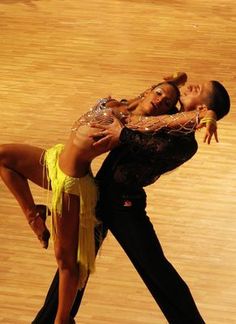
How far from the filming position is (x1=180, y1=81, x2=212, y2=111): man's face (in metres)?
Result: 3.37

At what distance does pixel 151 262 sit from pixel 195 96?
0.69m

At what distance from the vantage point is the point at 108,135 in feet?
11.1

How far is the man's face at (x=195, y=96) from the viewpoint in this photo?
11.1 ft

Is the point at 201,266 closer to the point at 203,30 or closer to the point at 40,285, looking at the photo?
the point at 40,285

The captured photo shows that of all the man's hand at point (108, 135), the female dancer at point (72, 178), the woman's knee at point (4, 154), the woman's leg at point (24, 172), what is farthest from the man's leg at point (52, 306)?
the man's hand at point (108, 135)

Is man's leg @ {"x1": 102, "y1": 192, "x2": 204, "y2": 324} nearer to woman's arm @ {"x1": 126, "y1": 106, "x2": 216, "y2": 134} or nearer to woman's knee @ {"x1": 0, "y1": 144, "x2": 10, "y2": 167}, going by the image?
woman's arm @ {"x1": 126, "y1": 106, "x2": 216, "y2": 134}

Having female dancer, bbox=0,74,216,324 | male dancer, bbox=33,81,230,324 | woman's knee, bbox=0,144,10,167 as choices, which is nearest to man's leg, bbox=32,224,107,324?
female dancer, bbox=0,74,216,324

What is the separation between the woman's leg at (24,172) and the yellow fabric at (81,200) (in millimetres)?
53

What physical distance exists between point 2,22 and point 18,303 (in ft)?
17.2

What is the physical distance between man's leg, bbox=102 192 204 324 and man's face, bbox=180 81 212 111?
0.46 metres

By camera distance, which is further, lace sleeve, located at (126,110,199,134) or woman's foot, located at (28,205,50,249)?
woman's foot, located at (28,205,50,249)

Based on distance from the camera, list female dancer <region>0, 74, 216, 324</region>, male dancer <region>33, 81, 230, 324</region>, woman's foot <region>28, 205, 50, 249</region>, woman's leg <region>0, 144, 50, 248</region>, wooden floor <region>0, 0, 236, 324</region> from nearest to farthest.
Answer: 1. male dancer <region>33, 81, 230, 324</region>
2. female dancer <region>0, 74, 216, 324</region>
3. woman's leg <region>0, 144, 50, 248</region>
4. woman's foot <region>28, 205, 50, 249</region>
5. wooden floor <region>0, 0, 236, 324</region>

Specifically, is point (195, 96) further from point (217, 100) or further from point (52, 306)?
point (52, 306)

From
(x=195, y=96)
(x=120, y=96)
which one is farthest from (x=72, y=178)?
(x=120, y=96)
